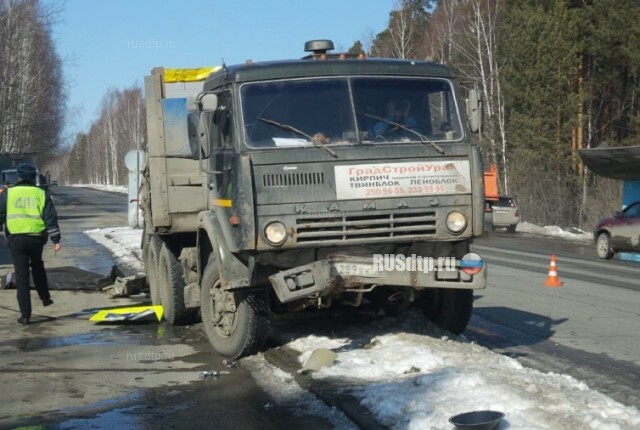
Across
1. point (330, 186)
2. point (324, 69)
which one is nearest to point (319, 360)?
point (330, 186)

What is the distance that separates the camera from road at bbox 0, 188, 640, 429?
21.5 ft

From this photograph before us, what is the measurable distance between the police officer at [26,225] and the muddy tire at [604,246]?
16.4 metres

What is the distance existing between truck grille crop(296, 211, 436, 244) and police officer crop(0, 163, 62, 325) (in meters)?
4.37

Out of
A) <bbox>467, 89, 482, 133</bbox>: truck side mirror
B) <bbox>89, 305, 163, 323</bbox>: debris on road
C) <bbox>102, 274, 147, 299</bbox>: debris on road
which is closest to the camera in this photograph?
<bbox>467, 89, 482, 133</bbox>: truck side mirror

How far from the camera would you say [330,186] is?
777 centimetres

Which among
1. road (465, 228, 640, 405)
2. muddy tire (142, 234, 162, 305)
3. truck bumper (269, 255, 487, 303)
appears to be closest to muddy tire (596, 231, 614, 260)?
road (465, 228, 640, 405)

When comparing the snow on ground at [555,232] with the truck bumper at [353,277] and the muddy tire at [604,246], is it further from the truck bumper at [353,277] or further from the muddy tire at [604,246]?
the truck bumper at [353,277]

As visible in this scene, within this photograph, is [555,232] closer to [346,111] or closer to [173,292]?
[173,292]

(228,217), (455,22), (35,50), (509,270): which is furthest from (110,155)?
(228,217)

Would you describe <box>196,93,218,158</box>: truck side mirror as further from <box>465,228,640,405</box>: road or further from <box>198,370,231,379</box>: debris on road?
<box>465,228,640,405</box>: road

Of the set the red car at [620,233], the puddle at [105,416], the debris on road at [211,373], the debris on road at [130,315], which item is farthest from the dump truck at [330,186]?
the red car at [620,233]

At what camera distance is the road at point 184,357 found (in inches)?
259

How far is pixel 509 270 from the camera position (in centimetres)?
1817

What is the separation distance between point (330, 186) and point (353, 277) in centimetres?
82
